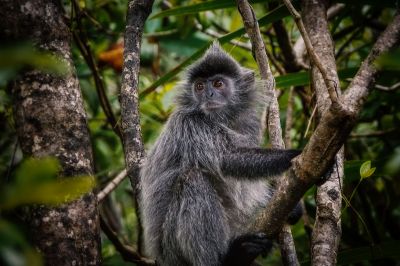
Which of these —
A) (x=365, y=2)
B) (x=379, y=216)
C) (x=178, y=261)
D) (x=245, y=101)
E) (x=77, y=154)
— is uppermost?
(x=365, y=2)

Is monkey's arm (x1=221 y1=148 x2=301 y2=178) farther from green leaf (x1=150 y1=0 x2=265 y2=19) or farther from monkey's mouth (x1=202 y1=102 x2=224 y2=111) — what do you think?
green leaf (x1=150 y1=0 x2=265 y2=19)

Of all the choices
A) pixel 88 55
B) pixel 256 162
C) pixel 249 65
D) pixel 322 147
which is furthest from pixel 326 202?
pixel 249 65

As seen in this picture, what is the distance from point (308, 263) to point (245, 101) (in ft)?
6.23

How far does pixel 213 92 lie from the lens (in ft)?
15.7

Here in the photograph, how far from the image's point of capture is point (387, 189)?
5.39 metres

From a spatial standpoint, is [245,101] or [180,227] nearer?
[180,227]

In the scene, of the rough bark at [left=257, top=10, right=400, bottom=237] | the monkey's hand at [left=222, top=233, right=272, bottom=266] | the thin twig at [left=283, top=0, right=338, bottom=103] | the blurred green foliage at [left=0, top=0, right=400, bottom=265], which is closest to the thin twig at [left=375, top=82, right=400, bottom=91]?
the blurred green foliage at [left=0, top=0, right=400, bottom=265]

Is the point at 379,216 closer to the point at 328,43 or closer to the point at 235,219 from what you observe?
the point at 235,219

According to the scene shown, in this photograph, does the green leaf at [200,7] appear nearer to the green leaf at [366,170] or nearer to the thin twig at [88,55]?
the thin twig at [88,55]

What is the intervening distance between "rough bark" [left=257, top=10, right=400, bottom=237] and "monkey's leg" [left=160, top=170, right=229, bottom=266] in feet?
2.11

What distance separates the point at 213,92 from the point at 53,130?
2386mm

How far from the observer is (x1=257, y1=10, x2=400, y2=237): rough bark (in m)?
2.18

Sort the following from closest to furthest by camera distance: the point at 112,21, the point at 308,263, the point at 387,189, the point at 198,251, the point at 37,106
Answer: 1. the point at 37,106
2. the point at 198,251
3. the point at 308,263
4. the point at 387,189
5. the point at 112,21

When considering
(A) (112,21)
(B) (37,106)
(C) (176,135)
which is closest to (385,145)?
(C) (176,135)
